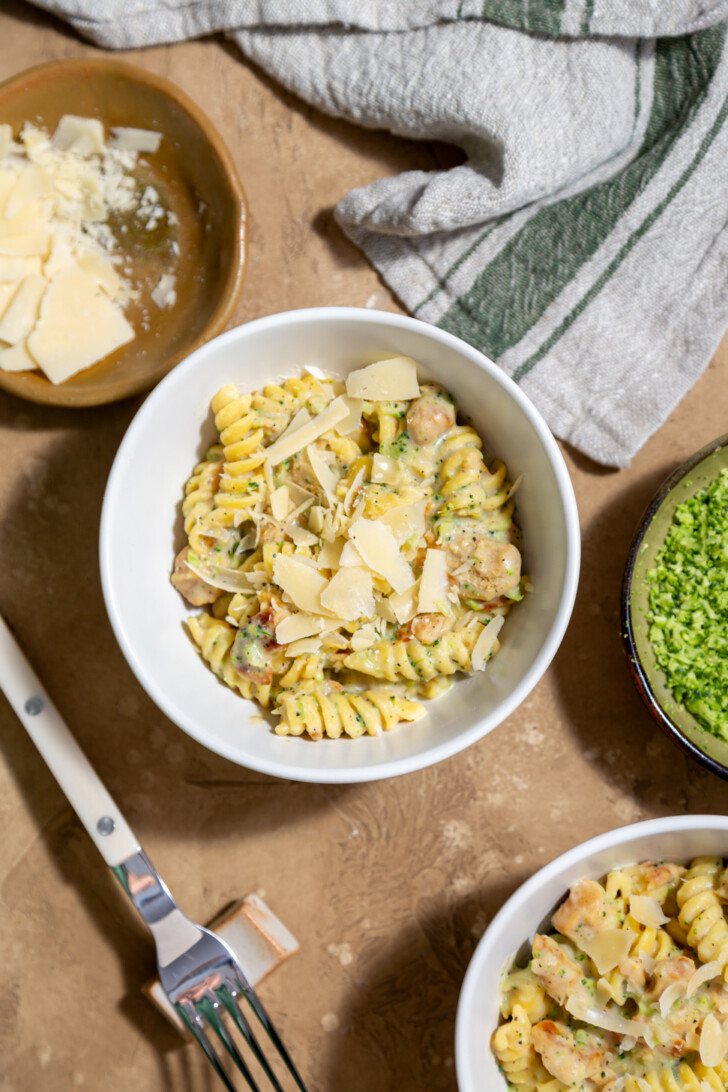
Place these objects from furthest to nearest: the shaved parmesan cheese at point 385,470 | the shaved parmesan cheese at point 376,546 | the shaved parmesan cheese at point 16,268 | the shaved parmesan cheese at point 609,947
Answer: the shaved parmesan cheese at point 16,268, the shaved parmesan cheese at point 609,947, the shaved parmesan cheese at point 385,470, the shaved parmesan cheese at point 376,546

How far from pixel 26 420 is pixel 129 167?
0.82 meters

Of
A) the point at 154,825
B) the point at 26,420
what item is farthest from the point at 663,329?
the point at 154,825

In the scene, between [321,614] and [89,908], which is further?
[89,908]

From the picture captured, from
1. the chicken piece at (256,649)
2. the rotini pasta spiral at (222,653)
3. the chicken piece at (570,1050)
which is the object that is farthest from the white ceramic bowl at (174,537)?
the chicken piece at (570,1050)

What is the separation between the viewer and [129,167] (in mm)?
2438

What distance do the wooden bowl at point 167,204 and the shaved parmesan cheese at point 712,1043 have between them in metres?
2.12

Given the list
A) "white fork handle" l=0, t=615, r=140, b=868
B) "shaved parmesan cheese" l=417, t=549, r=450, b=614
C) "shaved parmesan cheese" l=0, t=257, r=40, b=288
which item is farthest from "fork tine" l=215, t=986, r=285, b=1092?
"shaved parmesan cheese" l=0, t=257, r=40, b=288

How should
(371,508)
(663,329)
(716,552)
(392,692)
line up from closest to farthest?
(371,508) < (392,692) < (716,552) < (663,329)

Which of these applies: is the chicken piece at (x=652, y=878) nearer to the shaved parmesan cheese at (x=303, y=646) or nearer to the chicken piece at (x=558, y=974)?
the chicken piece at (x=558, y=974)

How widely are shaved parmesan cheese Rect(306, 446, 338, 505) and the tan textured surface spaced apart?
75 cm

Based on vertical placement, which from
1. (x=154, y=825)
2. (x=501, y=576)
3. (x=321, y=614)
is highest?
(x=501, y=576)

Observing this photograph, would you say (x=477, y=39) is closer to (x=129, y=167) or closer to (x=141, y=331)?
(x=129, y=167)

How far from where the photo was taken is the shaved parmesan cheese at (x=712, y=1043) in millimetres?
1909

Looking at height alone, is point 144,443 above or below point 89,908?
above
